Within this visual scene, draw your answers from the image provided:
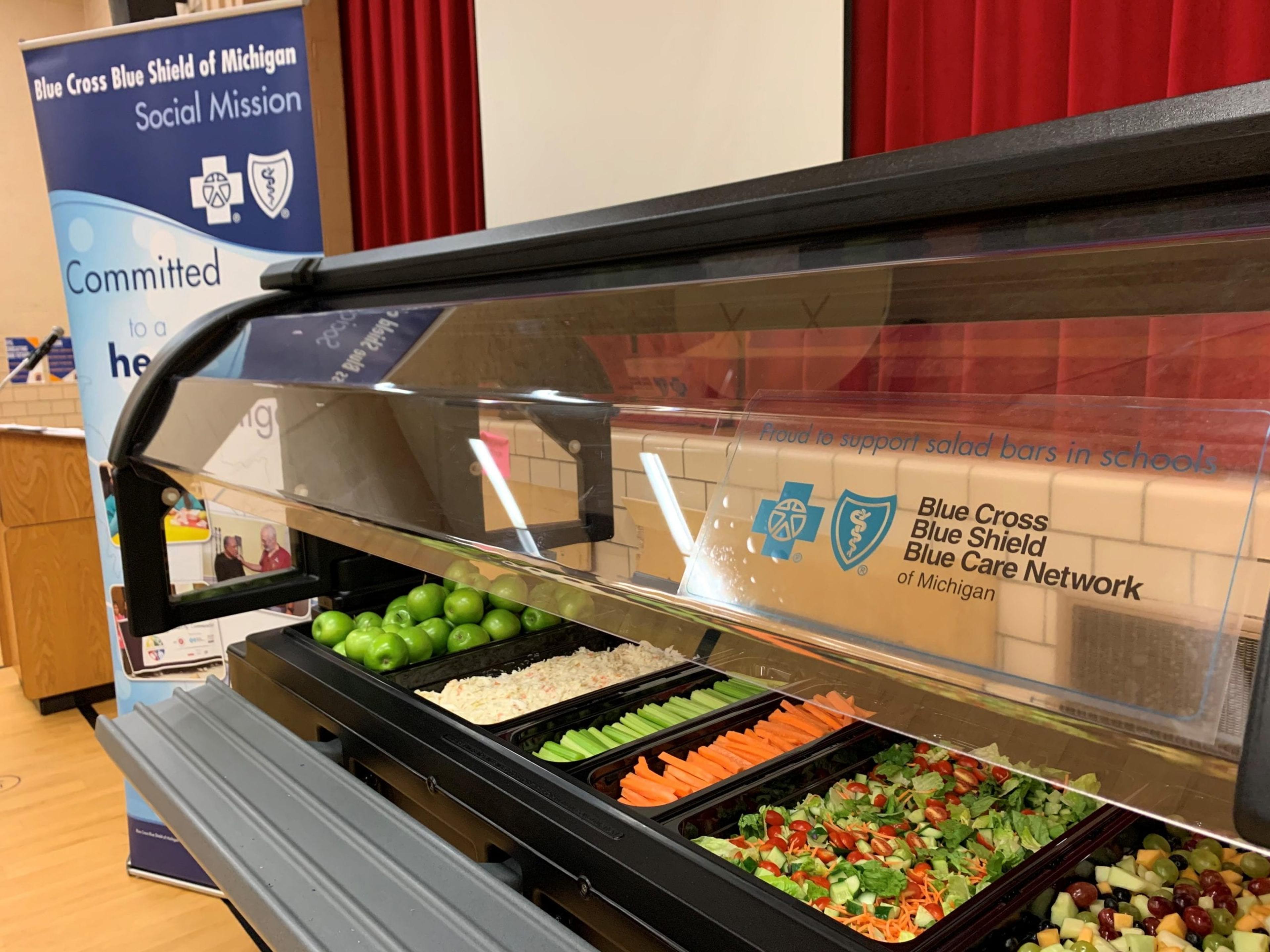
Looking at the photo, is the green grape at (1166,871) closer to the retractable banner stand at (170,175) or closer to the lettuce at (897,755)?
the lettuce at (897,755)

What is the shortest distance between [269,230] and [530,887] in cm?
220

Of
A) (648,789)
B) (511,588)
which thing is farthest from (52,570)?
(511,588)

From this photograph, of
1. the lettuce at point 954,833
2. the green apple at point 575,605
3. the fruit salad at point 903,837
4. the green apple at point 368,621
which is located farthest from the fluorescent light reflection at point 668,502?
the green apple at point 368,621

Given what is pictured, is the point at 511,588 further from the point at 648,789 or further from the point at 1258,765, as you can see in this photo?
the point at 1258,765

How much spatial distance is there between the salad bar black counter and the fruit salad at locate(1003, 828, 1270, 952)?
3cm

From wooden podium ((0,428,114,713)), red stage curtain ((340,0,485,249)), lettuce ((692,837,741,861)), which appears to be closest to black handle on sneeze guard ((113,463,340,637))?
lettuce ((692,837,741,861))

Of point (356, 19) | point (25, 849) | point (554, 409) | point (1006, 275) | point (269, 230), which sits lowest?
point (25, 849)

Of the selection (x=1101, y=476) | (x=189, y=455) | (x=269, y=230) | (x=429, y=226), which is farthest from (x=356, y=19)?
(x=1101, y=476)

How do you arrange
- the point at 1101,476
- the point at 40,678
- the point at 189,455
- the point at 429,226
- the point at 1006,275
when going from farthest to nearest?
the point at 40,678
the point at 429,226
the point at 189,455
the point at 1006,275
the point at 1101,476

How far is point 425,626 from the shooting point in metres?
1.68

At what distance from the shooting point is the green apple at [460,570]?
98 cm

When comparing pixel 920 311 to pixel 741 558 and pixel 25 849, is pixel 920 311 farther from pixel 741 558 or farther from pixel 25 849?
pixel 25 849

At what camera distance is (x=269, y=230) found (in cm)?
261

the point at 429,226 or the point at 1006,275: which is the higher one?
the point at 429,226
